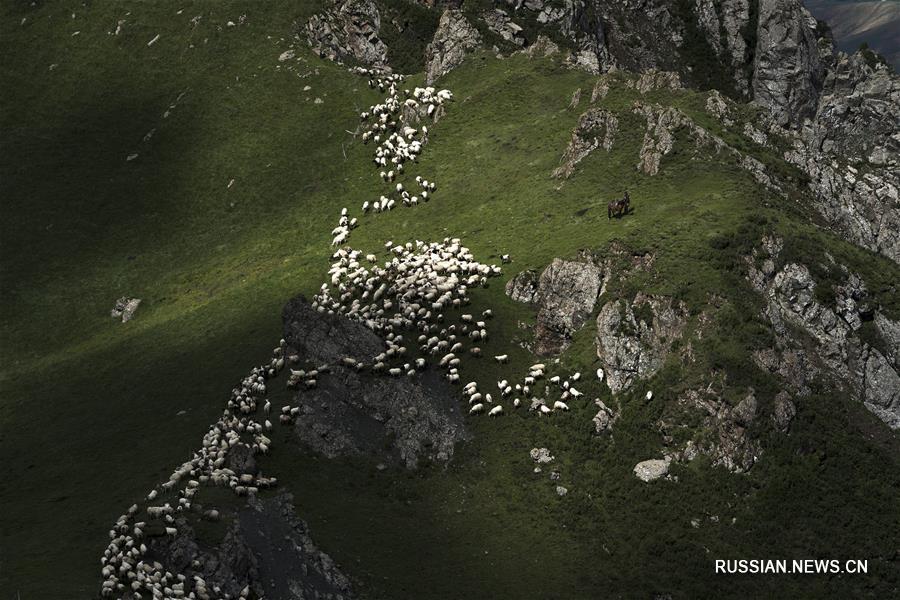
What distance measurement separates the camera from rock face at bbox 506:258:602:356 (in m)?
81.3

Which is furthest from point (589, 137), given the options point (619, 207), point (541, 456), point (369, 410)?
point (369, 410)

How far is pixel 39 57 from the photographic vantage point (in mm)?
143500

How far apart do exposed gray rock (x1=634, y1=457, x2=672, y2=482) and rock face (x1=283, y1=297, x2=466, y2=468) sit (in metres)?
13.0

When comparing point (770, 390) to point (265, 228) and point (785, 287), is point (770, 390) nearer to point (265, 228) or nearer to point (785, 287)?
point (785, 287)

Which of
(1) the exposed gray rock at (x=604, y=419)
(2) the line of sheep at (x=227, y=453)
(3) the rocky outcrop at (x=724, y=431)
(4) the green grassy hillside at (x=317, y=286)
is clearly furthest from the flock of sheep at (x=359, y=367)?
(3) the rocky outcrop at (x=724, y=431)

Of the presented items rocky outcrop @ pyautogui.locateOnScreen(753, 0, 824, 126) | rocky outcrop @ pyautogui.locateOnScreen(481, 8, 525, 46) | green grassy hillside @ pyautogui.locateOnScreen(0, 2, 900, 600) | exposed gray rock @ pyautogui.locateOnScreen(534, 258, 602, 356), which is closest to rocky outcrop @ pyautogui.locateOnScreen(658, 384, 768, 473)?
green grassy hillside @ pyautogui.locateOnScreen(0, 2, 900, 600)

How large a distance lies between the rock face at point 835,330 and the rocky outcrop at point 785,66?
11829cm

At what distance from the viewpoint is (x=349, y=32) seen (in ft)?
453

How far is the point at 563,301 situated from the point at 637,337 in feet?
24.6

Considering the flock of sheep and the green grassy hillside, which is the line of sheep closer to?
the flock of sheep

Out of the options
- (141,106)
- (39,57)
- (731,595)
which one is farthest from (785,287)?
(39,57)

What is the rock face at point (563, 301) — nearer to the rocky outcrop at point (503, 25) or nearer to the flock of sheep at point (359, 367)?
the flock of sheep at point (359, 367)

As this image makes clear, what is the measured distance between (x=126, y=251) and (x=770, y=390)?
74.3 m

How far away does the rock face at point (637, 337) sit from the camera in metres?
76.7
